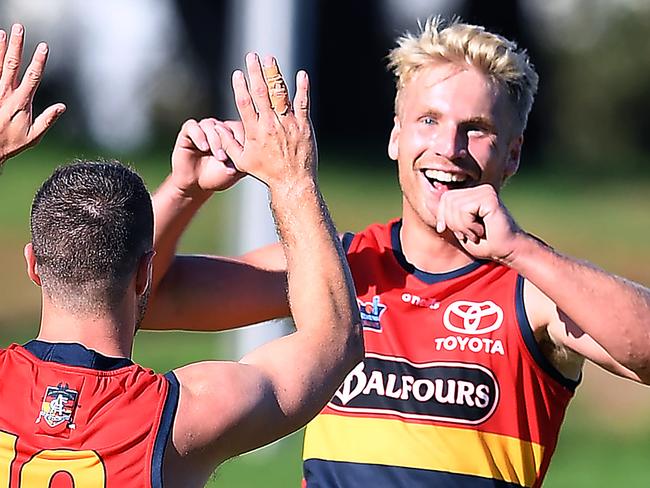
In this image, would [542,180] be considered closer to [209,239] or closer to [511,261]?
[209,239]

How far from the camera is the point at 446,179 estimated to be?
5160 millimetres

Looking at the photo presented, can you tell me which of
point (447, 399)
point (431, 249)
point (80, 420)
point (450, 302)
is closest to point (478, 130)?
point (431, 249)

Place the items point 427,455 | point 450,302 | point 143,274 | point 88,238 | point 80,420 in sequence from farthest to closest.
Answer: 1. point 450,302
2. point 427,455
3. point 143,274
4. point 88,238
5. point 80,420

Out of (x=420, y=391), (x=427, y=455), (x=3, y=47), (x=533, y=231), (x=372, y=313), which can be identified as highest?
(x=3, y=47)

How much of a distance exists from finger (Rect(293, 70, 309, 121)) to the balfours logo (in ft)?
3.40

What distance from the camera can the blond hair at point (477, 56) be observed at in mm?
5211

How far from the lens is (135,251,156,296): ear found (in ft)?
13.4

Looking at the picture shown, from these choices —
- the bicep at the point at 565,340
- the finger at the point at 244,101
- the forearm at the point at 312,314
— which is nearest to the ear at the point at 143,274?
the forearm at the point at 312,314

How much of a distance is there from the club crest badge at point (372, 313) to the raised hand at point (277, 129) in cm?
103

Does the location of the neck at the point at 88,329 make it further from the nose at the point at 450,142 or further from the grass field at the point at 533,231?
the grass field at the point at 533,231

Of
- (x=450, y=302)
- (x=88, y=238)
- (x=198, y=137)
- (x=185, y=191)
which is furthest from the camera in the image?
(x=185, y=191)

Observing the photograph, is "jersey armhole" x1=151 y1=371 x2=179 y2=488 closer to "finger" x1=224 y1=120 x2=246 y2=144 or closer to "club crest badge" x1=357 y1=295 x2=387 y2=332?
"finger" x1=224 y1=120 x2=246 y2=144

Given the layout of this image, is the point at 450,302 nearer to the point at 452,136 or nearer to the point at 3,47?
the point at 452,136

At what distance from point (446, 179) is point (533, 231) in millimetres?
21719
